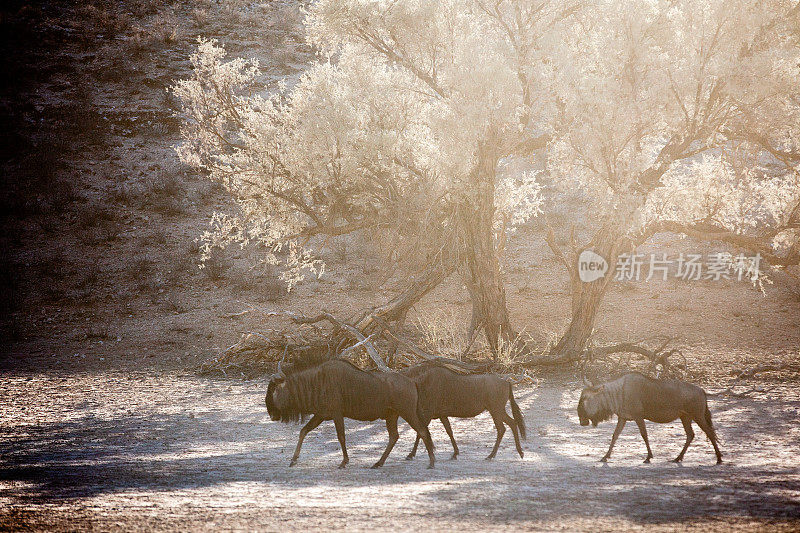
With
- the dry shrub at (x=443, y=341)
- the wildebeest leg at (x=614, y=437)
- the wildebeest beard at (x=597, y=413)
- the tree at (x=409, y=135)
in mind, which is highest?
the tree at (x=409, y=135)

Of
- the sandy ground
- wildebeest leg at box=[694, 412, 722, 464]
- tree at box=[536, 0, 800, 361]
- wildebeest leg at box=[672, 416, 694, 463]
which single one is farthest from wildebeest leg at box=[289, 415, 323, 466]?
tree at box=[536, 0, 800, 361]

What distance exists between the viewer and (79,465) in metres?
7.24

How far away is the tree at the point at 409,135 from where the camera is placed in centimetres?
1398

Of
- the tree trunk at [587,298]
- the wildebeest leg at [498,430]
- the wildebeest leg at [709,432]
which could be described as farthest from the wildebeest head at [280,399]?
the tree trunk at [587,298]

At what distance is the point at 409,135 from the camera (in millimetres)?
15461

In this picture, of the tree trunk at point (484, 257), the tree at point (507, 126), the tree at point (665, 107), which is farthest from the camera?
the tree trunk at point (484, 257)

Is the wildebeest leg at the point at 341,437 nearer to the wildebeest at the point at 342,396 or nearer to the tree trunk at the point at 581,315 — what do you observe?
the wildebeest at the point at 342,396

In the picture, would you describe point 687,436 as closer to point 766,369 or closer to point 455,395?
point 455,395

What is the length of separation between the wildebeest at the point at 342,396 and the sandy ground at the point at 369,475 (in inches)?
22.4

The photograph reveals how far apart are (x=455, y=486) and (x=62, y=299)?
19047mm

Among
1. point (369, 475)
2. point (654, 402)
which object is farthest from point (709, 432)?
point (369, 475)

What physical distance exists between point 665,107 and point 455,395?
335 inches

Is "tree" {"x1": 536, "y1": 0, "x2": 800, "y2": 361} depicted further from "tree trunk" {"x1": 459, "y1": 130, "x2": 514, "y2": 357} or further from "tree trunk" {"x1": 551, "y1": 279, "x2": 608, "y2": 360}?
"tree trunk" {"x1": 459, "y1": 130, "x2": 514, "y2": 357}

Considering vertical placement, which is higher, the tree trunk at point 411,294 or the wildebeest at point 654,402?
the tree trunk at point 411,294
